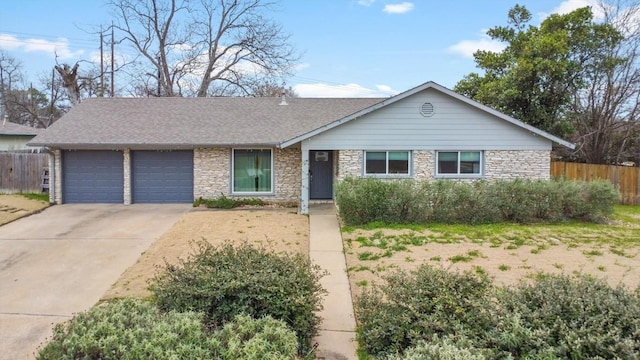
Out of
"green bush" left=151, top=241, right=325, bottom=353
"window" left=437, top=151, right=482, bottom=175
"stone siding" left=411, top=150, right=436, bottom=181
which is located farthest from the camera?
"window" left=437, top=151, right=482, bottom=175

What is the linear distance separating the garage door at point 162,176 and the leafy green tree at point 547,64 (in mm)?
13847

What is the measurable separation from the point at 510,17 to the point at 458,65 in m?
3.30

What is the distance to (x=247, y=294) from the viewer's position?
477 centimetres

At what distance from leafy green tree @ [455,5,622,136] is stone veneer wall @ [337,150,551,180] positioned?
5.80m

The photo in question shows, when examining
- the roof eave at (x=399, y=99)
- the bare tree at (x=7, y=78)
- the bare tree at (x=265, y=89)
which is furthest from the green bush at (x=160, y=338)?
the bare tree at (x=7, y=78)

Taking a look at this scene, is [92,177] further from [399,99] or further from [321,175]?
[399,99]

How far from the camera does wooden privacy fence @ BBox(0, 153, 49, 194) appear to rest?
17.5 metres

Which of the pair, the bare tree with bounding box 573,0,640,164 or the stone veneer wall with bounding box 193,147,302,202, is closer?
the stone veneer wall with bounding box 193,147,302,202

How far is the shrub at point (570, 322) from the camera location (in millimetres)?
3600

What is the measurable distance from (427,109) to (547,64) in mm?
7648

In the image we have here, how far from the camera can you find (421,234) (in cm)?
1041

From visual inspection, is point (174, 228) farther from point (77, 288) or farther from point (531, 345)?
point (531, 345)

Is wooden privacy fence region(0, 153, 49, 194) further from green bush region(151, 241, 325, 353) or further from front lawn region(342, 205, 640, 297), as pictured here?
green bush region(151, 241, 325, 353)

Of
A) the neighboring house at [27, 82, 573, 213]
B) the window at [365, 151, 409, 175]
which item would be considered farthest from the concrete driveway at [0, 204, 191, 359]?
the window at [365, 151, 409, 175]
